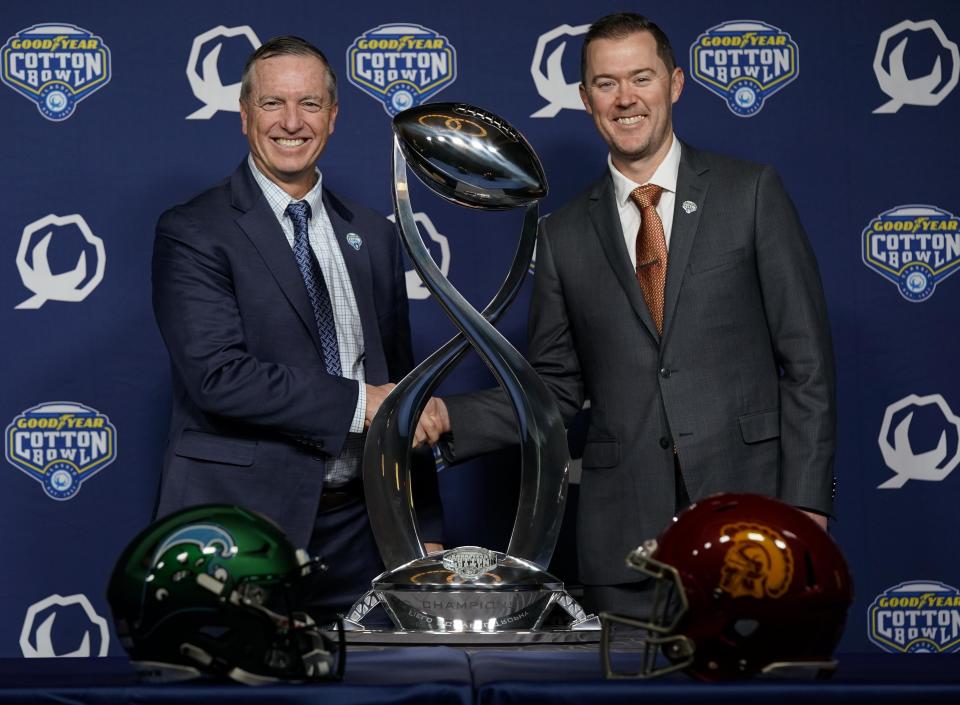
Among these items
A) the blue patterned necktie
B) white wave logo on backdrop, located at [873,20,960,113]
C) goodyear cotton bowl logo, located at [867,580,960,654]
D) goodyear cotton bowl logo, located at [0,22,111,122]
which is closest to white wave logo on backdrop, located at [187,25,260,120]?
goodyear cotton bowl logo, located at [0,22,111,122]

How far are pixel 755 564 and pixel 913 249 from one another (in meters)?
1.96

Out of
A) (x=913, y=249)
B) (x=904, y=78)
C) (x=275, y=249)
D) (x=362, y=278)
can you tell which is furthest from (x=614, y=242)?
(x=904, y=78)

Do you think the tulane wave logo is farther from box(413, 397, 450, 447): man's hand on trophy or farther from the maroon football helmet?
box(413, 397, 450, 447): man's hand on trophy

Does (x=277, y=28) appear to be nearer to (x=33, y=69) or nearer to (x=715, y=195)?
(x=33, y=69)

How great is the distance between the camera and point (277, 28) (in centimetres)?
301

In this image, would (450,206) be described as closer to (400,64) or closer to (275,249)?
(400,64)

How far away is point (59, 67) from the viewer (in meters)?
2.99

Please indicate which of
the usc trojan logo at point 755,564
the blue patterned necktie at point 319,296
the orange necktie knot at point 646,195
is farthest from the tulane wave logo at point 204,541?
the orange necktie knot at point 646,195

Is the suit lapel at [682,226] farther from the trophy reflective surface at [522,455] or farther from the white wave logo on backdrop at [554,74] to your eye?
the white wave logo on backdrop at [554,74]

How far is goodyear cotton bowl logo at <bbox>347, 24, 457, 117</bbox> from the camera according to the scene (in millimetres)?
3010

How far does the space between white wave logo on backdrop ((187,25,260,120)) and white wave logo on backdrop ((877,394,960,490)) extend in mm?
1744

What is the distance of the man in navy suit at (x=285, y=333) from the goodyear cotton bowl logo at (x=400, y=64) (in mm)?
533

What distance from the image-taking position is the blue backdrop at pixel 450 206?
2.96 m

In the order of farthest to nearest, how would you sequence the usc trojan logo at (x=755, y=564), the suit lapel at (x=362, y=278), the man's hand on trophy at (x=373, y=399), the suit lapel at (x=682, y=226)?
the suit lapel at (x=362, y=278)
the suit lapel at (x=682, y=226)
the man's hand on trophy at (x=373, y=399)
the usc trojan logo at (x=755, y=564)
